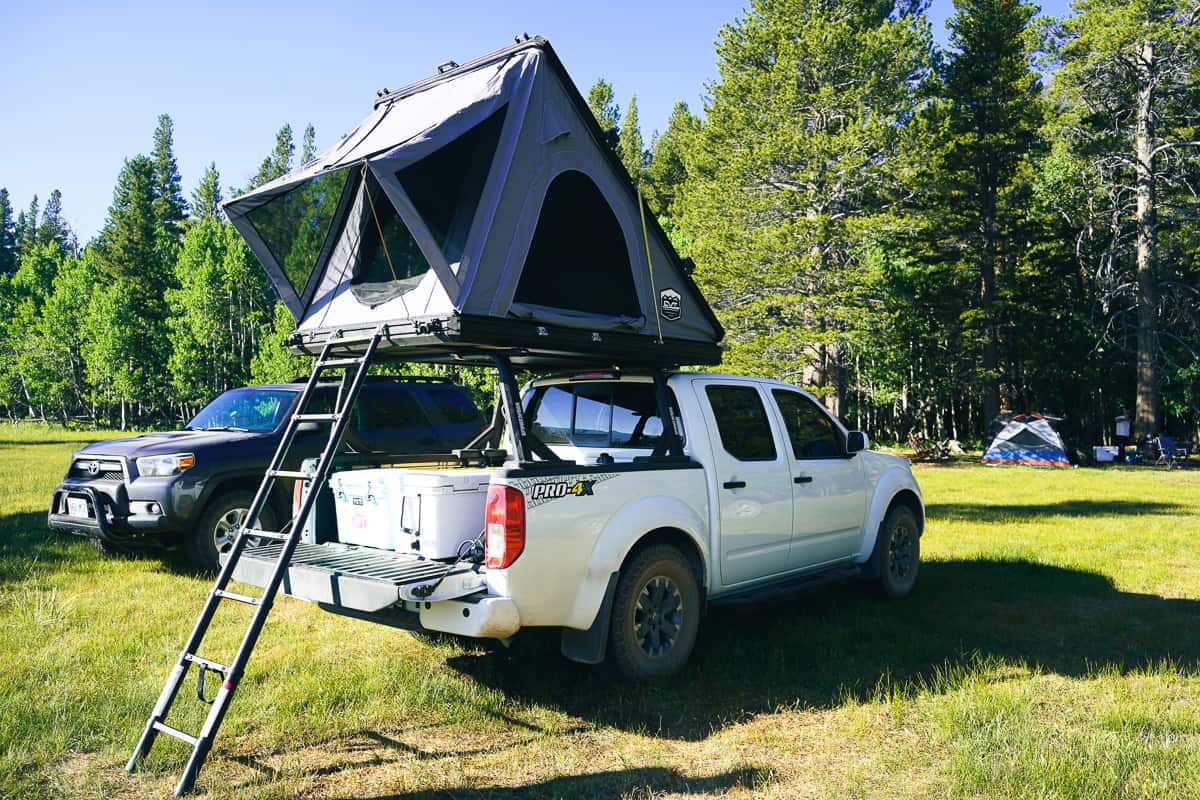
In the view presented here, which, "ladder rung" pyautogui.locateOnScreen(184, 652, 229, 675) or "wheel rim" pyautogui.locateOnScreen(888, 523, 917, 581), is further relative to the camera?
"wheel rim" pyautogui.locateOnScreen(888, 523, 917, 581)

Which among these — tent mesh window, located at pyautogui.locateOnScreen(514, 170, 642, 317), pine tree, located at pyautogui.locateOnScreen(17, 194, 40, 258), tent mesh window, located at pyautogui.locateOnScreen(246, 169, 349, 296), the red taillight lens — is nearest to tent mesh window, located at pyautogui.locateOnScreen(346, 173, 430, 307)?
tent mesh window, located at pyautogui.locateOnScreen(246, 169, 349, 296)

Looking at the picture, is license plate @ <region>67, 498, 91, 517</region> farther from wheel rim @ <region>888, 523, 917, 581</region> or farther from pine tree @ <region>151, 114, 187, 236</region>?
pine tree @ <region>151, 114, 187, 236</region>

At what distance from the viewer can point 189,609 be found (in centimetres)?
683

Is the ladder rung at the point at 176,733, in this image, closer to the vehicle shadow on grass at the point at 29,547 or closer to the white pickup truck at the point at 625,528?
the white pickup truck at the point at 625,528

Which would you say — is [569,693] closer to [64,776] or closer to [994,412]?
[64,776]

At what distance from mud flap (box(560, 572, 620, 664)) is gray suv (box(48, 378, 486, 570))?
3.76 meters

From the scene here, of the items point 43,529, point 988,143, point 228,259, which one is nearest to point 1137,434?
point 988,143

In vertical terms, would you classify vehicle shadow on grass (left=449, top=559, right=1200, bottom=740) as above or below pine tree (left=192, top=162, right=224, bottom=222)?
below

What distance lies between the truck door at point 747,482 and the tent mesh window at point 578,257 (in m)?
0.92

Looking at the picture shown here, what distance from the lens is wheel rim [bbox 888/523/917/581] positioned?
7.29 metres

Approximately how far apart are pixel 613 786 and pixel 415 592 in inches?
51.7

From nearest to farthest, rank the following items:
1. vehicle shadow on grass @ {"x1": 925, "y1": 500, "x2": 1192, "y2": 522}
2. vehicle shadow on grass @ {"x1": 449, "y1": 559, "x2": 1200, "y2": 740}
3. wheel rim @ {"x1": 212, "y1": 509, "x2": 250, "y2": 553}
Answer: vehicle shadow on grass @ {"x1": 449, "y1": 559, "x2": 1200, "y2": 740} < wheel rim @ {"x1": 212, "y1": 509, "x2": 250, "y2": 553} < vehicle shadow on grass @ {"x1": 925, "y1": 500, "x2": 1192, "y2": 522}

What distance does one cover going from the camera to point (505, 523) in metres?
4.31

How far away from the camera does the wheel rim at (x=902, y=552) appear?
7.29m
